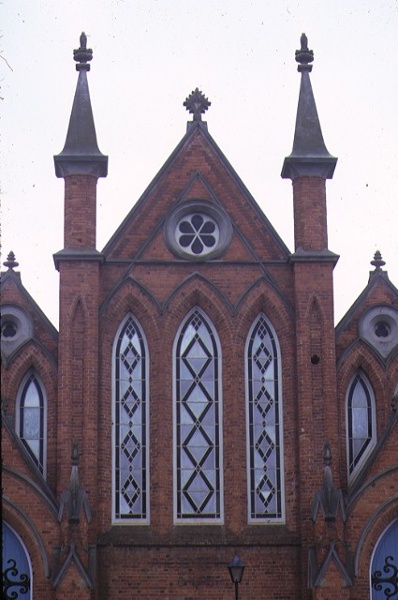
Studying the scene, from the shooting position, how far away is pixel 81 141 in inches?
1196

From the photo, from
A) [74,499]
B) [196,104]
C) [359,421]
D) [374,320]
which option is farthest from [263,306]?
[74,499]

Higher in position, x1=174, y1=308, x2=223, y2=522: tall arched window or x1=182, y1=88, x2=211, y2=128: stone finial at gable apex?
x1=182, y1=88, x2=211, y2=128: stone finial at gable apex

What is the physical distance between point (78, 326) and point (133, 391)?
195 centimetres

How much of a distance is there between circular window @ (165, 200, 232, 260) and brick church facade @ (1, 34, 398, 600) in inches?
1.5

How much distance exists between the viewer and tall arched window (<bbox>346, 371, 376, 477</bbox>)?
95.8 feet

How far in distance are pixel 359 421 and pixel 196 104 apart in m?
8.81

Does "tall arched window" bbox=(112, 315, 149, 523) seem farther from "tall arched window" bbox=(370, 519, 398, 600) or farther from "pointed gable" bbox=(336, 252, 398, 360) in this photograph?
"tall arched window" bbox=(370, 519, 398, 600)

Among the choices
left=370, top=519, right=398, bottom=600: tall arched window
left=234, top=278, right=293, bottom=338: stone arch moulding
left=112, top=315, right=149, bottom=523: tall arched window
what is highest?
left=234, top=278, right=293, bottom=338: stone arch moulding

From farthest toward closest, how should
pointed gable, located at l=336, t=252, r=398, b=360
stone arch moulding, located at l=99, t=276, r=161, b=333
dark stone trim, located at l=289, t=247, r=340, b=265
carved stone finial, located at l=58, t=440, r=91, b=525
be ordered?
pointed gable, located at l=336, t=252, r=398, b=360, dark stone trim, located at l=289, t=247, r=340, b=265, stone arch moulding, located at l=99, t=276, r=161, b=333, carved stone finial, located at l=58, t=440, r=91, b=525

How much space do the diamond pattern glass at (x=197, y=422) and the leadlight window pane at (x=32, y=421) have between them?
3.13m

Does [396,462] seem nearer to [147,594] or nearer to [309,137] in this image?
[147,594]

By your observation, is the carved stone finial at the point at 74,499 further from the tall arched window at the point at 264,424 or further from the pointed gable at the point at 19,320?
the tall arched window at the point at 264,424

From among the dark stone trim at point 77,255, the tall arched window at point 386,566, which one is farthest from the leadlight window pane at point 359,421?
the dark stone trim at point 77,255

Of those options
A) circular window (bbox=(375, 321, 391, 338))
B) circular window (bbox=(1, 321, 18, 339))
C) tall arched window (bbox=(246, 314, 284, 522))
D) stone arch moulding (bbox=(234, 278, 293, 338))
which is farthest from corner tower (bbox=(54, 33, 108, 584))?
circular window (bbox=(375, 321, 391, 338))
